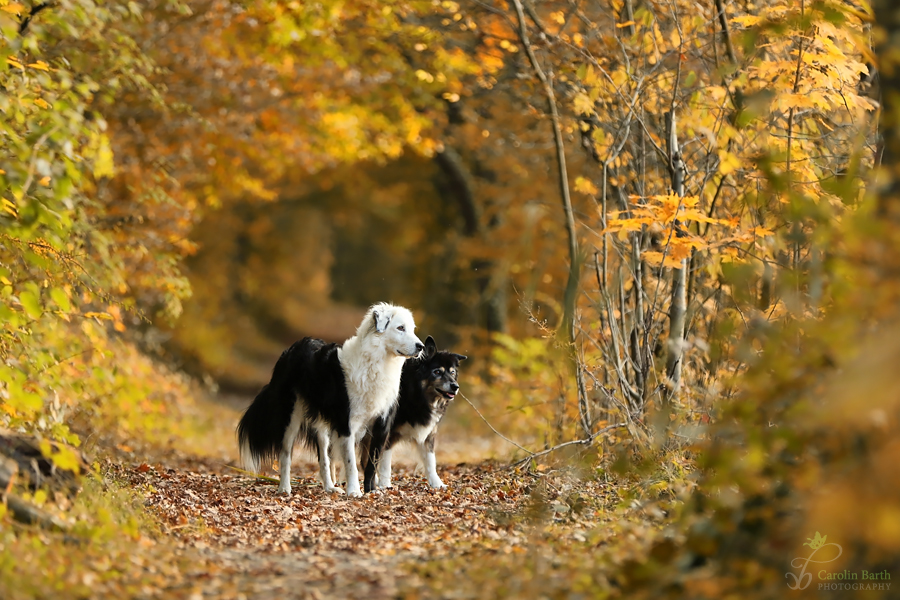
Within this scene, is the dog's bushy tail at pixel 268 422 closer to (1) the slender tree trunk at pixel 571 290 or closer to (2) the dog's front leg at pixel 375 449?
(2) the dog's front leg at pixel 375 449

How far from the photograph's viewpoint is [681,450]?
690 cm

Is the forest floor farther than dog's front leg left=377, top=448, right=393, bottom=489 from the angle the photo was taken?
No

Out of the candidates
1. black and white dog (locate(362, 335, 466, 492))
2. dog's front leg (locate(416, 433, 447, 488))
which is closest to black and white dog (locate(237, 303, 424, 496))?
black and white dog (locate(362, 335, 466, 492))

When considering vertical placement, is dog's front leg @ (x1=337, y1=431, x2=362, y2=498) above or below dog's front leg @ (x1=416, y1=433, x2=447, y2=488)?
above

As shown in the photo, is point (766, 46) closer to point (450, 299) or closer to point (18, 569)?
point (18, 569)

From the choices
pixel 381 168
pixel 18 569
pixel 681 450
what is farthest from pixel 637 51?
pixel 381 168

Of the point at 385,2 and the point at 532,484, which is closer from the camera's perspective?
the point at 532,484

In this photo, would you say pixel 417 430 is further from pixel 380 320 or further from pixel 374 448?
pixel 380 320

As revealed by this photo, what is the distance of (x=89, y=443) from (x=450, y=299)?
13.5 metres

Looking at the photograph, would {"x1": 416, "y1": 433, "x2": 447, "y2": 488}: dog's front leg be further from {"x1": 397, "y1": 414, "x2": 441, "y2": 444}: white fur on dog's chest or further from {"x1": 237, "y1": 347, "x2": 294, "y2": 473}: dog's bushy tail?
{"x1": 237, "y1": 347, "x2": 294, "y2": 473}: dog's bushy tail

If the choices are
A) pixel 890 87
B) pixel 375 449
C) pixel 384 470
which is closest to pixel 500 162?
pixel 384 470

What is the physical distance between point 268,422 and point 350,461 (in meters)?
0.99

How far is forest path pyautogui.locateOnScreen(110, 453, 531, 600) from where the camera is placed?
178 inches

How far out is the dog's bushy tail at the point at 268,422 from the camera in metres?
8.29
